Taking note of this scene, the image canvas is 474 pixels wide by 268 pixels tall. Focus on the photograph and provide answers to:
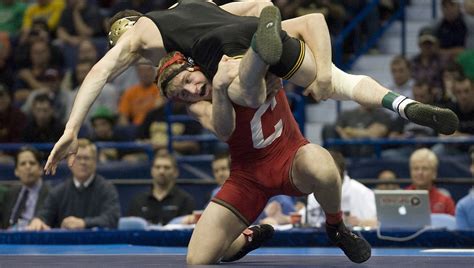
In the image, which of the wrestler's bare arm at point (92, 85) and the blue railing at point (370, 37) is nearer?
the wrestler's bare arm at point (92, 85)

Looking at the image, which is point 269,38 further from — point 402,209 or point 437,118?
point 402,209

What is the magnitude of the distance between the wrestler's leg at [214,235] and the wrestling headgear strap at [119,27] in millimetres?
1069

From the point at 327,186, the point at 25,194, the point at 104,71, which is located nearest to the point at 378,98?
the point at 327,186

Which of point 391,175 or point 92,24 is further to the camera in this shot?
point 92,24

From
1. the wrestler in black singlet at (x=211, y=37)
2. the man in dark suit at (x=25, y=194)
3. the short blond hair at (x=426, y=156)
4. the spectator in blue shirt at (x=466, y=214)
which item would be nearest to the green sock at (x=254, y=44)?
the wrestler in black singlet at (x=211, y=37)

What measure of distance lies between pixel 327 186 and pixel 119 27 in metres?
1.51

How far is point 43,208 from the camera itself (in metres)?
10.6

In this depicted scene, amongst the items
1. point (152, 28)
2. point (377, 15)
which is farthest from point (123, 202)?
point (152, 28)

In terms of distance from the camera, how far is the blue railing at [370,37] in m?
12.7

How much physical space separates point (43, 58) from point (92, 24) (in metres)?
0.88

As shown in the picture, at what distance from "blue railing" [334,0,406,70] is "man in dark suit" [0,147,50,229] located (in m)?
3.07

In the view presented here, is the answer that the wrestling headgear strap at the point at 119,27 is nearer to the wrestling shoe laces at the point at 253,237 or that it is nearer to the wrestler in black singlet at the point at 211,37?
the wrestler in black singlet at the point at 211,37

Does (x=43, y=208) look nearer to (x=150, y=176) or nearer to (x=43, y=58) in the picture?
(x=150, y=176)

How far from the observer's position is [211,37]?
740 cm
